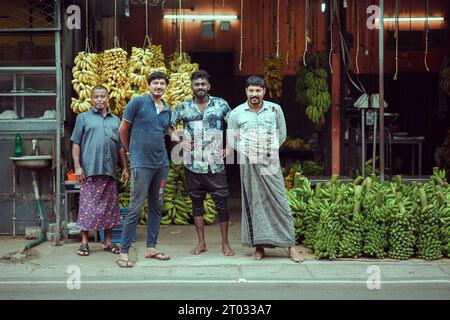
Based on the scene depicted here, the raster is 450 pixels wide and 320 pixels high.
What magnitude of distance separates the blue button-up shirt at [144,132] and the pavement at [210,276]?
3.77 feet

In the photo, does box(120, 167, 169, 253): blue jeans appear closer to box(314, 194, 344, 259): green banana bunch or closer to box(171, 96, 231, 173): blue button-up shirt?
box(171, 96, 231, 173): blue button-up shirt

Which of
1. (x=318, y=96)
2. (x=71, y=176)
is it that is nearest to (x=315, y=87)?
(x=318, y=96)

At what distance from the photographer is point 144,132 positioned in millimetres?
Answer: 8312

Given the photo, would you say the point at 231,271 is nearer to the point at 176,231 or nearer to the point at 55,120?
the point at 176,231

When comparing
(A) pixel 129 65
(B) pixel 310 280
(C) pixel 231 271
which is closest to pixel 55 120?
(A) pixel 129 65

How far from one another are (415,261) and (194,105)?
3036 mm

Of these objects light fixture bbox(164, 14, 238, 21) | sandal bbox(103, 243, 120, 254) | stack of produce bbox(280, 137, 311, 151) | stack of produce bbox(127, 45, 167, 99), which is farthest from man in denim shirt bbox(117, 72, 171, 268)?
light fixture bbox(164, 14, 238, 21)

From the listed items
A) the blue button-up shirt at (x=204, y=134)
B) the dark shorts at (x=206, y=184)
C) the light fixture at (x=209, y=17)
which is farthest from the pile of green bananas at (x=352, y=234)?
the light fixture at (x=209, y=17)

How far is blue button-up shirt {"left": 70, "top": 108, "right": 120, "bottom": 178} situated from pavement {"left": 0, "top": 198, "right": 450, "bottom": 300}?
1030 millimetres

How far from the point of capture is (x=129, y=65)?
33.1 ft

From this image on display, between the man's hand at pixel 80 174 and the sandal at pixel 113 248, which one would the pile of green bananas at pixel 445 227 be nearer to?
the sandal at pixel 113 248

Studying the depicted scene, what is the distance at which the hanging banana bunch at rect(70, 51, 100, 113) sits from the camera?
31.9 ft

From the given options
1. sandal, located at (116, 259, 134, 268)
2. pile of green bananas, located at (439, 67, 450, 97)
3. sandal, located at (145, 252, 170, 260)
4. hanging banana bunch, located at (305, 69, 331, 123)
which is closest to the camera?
sandal, located at (116, 259, 134, 268)

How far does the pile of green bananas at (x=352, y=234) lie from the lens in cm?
852
